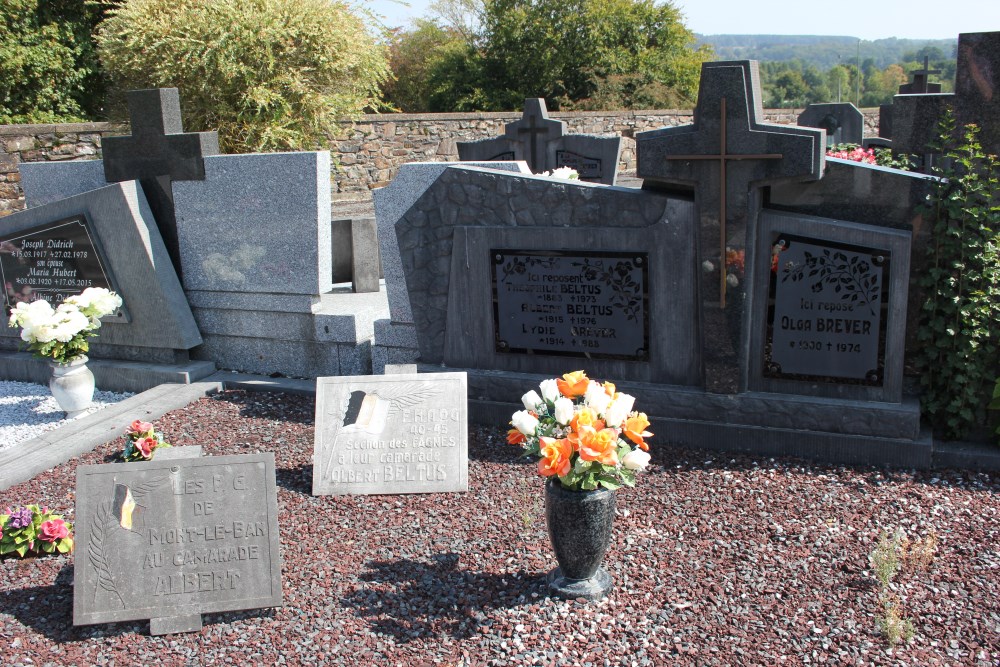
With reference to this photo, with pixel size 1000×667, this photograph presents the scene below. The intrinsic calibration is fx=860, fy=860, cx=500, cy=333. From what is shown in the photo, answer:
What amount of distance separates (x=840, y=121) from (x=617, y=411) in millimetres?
12634

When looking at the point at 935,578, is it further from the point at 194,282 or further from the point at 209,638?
the point at 194,282

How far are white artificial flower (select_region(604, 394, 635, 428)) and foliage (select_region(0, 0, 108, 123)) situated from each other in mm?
13814

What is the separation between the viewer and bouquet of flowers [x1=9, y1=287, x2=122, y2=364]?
20.5ft

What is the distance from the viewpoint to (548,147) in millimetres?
11898

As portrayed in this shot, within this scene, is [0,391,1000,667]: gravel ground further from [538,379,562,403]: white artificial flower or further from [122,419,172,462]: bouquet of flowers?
[538,379,562,403]: white artificial flower

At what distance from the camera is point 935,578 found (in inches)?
151

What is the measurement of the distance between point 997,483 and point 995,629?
1519mm

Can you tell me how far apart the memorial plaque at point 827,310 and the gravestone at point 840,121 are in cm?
1026

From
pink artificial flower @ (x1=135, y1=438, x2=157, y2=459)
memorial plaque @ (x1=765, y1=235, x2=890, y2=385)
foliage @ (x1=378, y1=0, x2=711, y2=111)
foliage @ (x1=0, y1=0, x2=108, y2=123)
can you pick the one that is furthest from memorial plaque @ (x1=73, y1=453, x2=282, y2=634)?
foliage @ (x1=378, y1=0, x2=711, y2=111)

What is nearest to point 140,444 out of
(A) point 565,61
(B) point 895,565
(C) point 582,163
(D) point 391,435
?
(D) point 391,435

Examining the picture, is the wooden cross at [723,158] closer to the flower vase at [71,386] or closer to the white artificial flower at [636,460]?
the white artificial flower at [636,460]

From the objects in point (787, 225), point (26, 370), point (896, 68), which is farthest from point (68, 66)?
point (896, 68)

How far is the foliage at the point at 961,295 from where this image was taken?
4.78 m

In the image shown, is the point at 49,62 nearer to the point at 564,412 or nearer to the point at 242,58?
the point at 242,58
